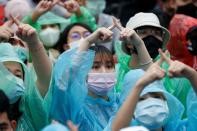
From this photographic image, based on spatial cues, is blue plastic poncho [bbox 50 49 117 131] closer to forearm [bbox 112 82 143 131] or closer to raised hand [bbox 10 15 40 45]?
raised hand [bbox 10 15 40 45]

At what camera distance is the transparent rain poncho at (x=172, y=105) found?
6.80 meters

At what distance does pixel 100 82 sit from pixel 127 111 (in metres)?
0.88

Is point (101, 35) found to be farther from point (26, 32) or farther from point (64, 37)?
point (64, 37)

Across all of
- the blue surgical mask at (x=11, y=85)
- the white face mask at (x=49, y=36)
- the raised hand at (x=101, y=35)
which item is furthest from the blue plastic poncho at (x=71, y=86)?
the white face mask at (x=49, y=36)

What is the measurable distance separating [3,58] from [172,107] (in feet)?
4.25

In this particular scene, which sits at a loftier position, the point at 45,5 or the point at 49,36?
the point at 45,5

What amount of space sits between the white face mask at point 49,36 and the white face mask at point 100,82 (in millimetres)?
2348

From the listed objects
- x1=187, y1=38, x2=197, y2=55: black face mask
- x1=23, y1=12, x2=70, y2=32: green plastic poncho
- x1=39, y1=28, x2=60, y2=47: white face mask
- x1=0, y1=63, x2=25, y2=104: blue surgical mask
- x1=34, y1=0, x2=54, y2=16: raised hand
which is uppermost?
x1=34, y1=0, x2=54, y2=16: raised hand

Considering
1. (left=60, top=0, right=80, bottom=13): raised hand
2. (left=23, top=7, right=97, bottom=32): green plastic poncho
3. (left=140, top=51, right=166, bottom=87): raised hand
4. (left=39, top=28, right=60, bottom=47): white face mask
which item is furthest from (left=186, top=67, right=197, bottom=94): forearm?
(left=23, top=7, right=97, bottom=32): green plastic poncho

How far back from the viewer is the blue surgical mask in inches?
272

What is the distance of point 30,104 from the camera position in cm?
707

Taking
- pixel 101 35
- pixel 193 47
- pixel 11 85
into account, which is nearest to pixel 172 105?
pixel 101 35

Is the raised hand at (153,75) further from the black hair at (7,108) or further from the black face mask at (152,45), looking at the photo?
the black face mask at (152,45)

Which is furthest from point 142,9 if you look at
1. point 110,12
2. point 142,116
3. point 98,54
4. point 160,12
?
point 142,116
